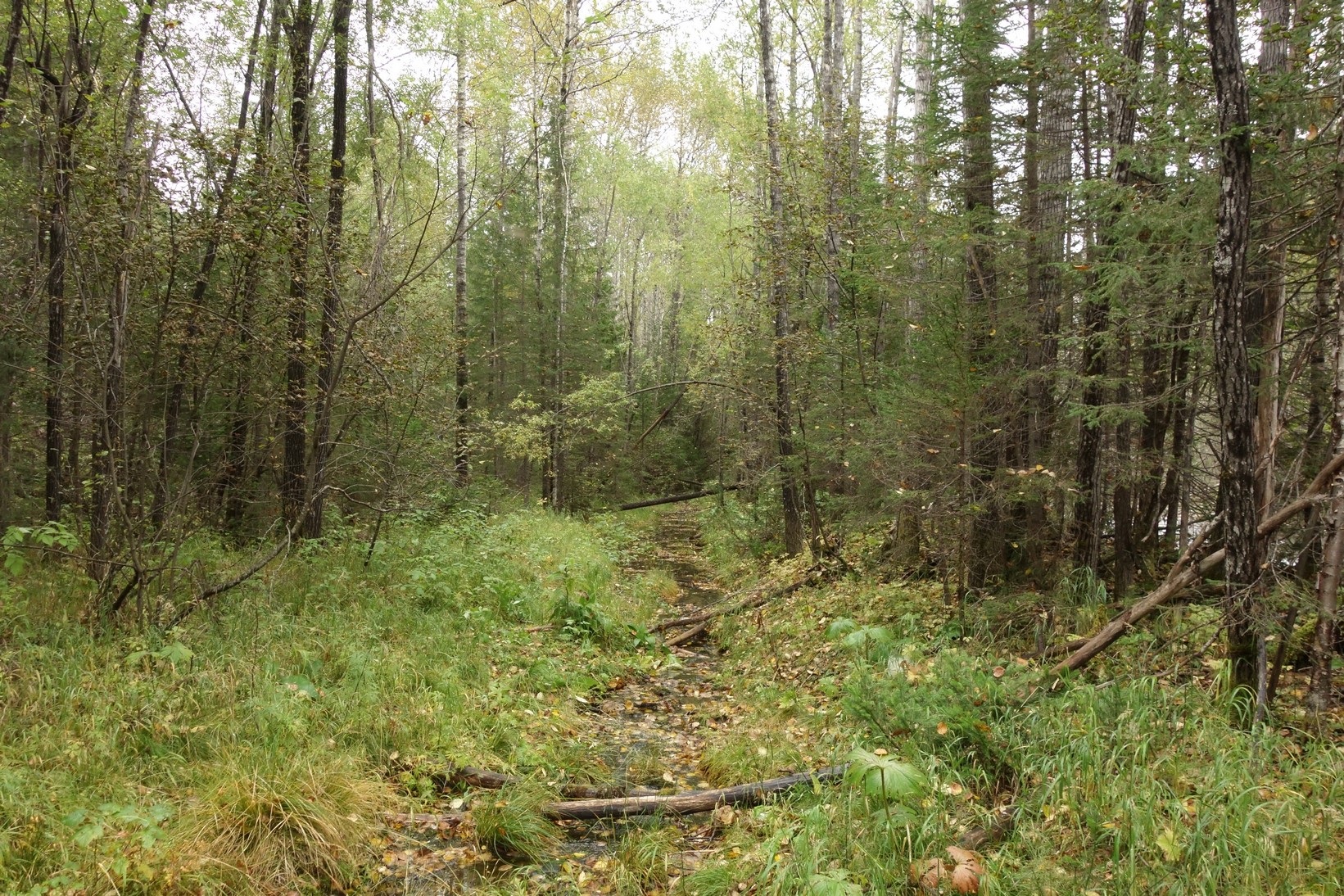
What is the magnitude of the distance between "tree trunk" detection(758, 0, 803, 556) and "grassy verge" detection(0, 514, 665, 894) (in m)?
4.22

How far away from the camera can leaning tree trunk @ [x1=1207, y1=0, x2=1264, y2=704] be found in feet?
13.2

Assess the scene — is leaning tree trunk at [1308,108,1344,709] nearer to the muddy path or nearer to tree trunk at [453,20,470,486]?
the muddy path

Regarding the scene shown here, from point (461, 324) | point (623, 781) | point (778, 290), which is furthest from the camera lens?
point (461, 324)

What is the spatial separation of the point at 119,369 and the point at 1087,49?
7747 mm

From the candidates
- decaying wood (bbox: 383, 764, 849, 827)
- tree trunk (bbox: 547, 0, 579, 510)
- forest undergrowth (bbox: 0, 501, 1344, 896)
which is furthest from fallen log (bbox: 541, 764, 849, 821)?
tree trunk (bbox: 547, 0, 579, 510)

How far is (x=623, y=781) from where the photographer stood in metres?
5.16

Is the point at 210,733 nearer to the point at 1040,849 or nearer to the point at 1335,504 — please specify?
the point at 1040,849

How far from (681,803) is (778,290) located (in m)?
8.30

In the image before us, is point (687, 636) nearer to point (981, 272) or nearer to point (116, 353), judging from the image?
point (981, 272)

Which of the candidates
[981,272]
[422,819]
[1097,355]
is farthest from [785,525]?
[422,819]

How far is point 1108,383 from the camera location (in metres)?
5.23

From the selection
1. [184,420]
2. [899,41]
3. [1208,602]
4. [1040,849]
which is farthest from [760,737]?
[899,41]

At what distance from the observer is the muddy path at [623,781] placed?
389 centimetres

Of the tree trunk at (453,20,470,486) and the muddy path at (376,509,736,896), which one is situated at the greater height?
the tree trunk at (453,20,470,486)
